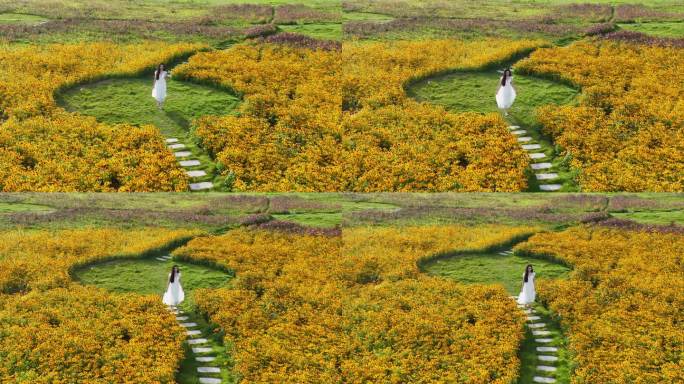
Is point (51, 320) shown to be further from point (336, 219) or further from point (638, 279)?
point (638, 279)

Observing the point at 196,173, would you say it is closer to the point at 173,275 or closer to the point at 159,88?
the point at 173,275

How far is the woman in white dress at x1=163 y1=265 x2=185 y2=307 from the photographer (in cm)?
3038

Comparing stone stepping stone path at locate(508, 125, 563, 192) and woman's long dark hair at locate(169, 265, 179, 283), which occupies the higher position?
stone stepping stone path at locate(508, 125, 563, 192)

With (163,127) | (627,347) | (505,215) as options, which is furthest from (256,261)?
(627,347)

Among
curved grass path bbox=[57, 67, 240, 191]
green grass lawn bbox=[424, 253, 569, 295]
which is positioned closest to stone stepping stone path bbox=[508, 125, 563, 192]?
green grass lawn bbox=[424, 253, 569, 295]

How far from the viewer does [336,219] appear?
31797mm

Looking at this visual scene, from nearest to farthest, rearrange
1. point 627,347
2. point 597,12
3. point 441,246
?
point 627,347 → point 441,246 → point 597,12

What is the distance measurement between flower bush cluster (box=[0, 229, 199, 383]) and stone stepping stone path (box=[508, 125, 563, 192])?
9.03m

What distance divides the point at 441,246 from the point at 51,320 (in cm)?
1000

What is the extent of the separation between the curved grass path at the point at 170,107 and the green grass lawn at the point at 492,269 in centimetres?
616

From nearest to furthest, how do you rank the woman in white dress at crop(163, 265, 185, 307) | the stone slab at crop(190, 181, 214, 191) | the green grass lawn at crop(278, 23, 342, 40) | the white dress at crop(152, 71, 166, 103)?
the woman in white dress at crop(163, 265, 185, 307)
the stone slab at crop(190, 181, 214, 191)
the white dress at crop(152, 71, 166, 103)
the green grass lawn at crop(278, 23, 342, 40)

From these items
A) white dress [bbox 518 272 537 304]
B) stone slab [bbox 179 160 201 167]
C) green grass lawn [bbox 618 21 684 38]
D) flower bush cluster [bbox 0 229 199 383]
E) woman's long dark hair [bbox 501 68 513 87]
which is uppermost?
green grass lawn [bbox 618 21 684 38]

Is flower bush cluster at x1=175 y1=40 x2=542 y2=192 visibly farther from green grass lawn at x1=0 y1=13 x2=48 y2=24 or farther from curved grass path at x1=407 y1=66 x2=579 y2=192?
green grass lawn at x1=0 y1=13 x2=48 y2=24

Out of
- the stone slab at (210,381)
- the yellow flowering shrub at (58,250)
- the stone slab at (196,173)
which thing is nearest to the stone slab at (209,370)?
the stone slab at (210,381)
